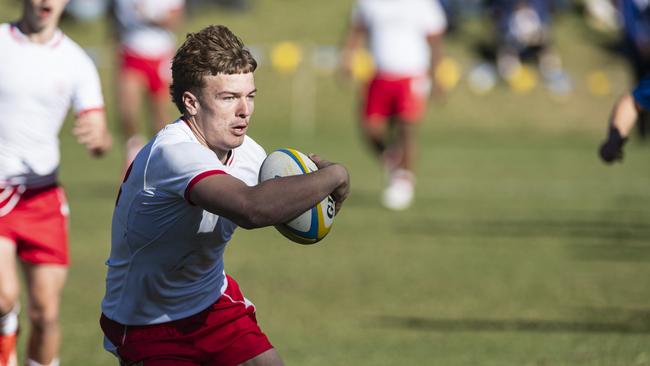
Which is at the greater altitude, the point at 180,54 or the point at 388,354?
the point at 180,54

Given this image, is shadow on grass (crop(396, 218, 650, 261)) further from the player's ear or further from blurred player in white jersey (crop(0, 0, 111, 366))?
the player's ear

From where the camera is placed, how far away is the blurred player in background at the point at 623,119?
5707 mm

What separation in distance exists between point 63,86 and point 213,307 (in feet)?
6.05

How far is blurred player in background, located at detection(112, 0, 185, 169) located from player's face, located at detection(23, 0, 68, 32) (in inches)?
279

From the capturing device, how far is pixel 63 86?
5.82 meters

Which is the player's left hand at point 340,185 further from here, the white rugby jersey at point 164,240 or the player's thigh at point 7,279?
the player's thigh at point 7,279

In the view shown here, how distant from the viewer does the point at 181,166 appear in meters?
3.96

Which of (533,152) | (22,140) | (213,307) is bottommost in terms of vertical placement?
(533,152)

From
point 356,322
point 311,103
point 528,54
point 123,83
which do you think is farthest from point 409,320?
point 528,54

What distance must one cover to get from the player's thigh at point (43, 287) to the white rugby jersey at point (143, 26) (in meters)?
7.59

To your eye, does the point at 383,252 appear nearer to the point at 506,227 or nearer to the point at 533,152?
the point at 506,227

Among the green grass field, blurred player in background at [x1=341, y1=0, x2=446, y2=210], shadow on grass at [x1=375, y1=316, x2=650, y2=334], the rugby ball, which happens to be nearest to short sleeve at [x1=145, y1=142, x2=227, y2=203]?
the rugby ball

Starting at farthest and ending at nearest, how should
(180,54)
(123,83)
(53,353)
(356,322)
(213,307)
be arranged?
(123,83) < (356,322) < (53,353) < (213,307) < (180,54)

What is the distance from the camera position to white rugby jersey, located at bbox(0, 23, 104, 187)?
18.6 ft
